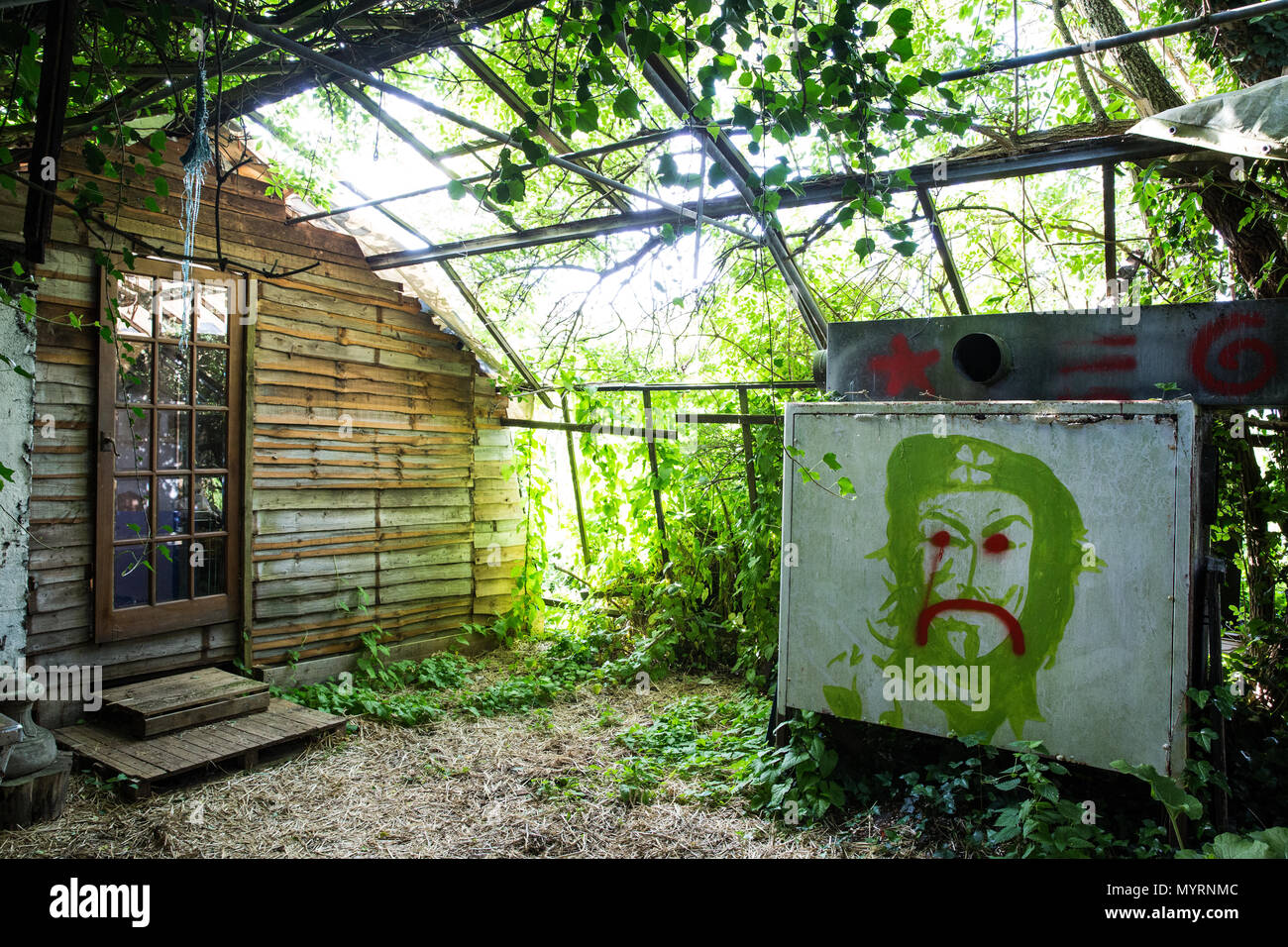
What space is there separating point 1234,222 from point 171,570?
7240 mm

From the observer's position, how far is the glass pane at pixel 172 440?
17.7 ft

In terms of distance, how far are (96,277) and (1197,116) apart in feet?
20.0

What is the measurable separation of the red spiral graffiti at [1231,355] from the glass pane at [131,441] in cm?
609

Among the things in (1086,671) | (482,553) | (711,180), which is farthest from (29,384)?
(1086,671)

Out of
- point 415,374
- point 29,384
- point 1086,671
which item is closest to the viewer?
point 1086,671

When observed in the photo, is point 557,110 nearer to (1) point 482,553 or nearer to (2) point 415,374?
(2) point 415,374

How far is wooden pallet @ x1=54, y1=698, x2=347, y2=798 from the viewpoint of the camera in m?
4.31

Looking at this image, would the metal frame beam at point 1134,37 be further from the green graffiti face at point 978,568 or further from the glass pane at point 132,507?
the glass pane at point 132,507

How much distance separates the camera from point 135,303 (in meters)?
5.25

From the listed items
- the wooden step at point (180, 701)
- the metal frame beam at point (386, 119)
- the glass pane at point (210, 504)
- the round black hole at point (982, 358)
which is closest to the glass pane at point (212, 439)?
the glass pane at point (210, 504)

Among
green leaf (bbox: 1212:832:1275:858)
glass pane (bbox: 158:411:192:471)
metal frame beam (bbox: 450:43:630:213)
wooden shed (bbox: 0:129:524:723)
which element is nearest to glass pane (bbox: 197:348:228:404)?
wooden shed (bbox: 0:129:524:723)

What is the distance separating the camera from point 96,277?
5035mm

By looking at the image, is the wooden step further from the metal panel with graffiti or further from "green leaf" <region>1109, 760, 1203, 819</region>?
"green leaf" <region>1109, 760, 1203, 819</region>

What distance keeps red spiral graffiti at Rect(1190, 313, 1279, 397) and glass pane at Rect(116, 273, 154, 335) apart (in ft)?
20.5
